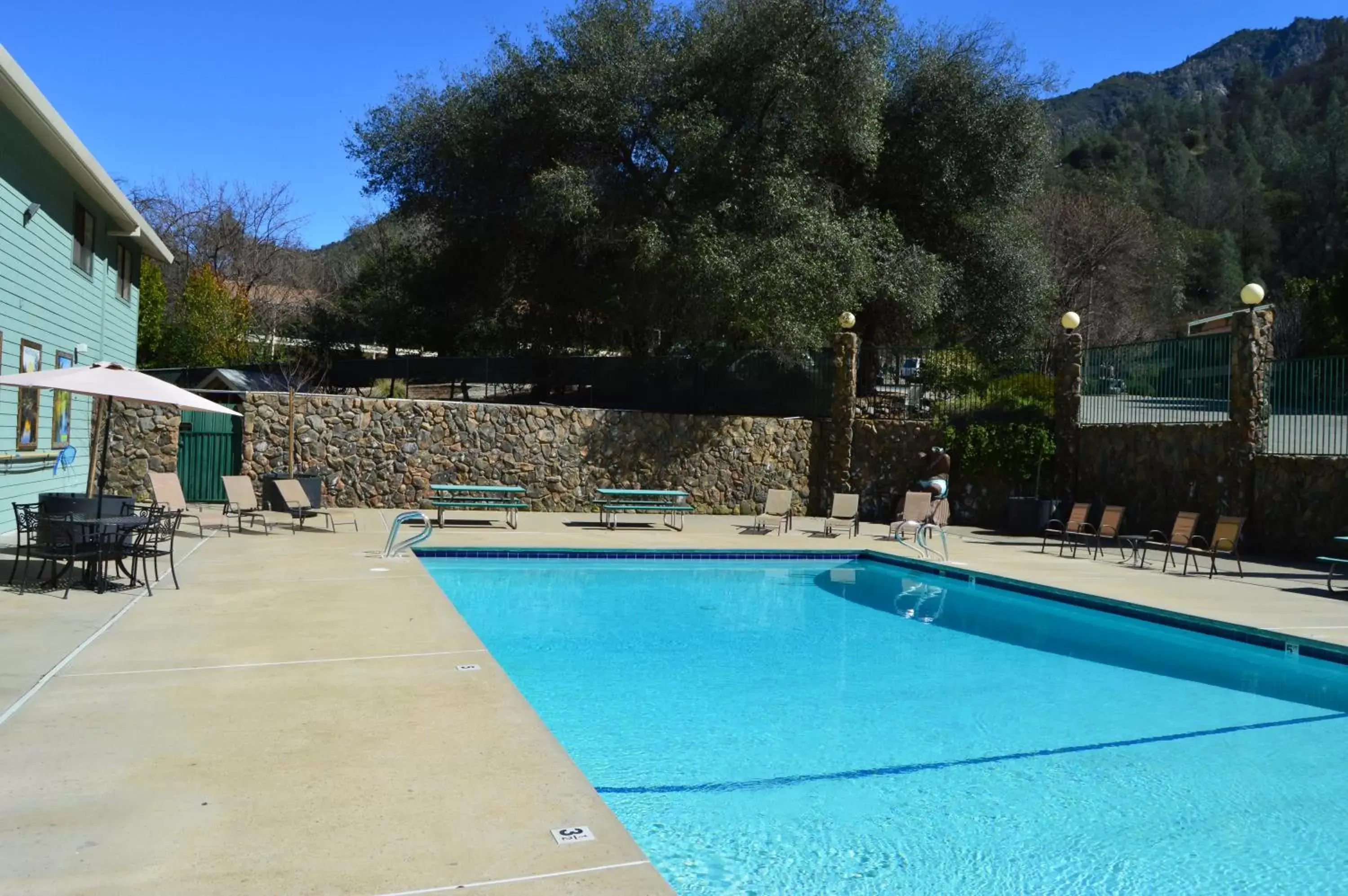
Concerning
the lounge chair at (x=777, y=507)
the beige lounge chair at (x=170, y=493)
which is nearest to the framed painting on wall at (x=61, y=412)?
the beige lounge chair at (x=170, y=493)

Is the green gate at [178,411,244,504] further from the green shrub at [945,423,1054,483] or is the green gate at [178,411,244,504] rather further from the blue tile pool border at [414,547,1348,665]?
the green shrub at [945,423,1054,483]

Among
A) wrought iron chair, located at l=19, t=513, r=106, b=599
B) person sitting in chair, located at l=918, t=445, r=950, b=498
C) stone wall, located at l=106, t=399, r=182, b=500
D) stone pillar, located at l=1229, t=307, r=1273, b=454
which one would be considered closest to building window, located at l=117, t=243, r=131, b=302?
stone wall, located at l=106, t=399, r=182, b=500

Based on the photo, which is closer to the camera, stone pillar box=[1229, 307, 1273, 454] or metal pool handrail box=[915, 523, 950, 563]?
metal pool handrail box=[915, 523, 950, 563]

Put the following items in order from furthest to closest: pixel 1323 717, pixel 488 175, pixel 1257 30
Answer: pixel 1257 30, pixel 488 175, pixel 1323 717

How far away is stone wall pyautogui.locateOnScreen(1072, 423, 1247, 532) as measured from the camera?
14977mm

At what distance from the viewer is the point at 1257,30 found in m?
152

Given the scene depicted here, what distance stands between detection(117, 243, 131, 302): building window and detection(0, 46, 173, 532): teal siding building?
1.08 feet

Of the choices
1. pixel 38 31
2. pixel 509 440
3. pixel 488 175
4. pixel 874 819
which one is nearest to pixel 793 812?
pixel 874 819

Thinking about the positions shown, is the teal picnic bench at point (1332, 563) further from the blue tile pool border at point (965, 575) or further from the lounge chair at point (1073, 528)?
the lounge chair at point (1073, 528)

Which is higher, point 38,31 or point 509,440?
point 38,31

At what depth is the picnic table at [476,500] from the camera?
15562mm

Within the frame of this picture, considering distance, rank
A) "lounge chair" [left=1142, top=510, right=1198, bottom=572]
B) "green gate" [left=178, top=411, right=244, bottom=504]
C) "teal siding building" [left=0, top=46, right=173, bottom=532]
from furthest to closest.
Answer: "green gate" [left=178, top=411, right=244, bottom=504]
"lounge chair" [left=1142, top=510, right=1198, bottom=572]
"teal siding building" [left=0, top=46, right=173, bottom=532]

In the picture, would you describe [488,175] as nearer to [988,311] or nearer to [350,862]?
[988,311]

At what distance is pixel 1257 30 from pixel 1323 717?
18224 cm
